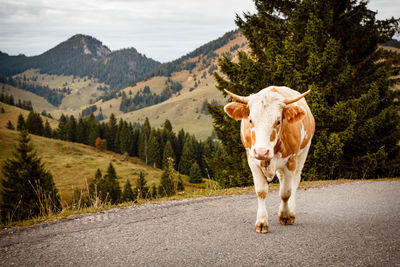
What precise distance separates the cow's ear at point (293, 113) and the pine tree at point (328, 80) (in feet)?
30.5

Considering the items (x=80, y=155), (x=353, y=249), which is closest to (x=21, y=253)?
(x=353, y=249)

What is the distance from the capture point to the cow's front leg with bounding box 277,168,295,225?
18.4ft

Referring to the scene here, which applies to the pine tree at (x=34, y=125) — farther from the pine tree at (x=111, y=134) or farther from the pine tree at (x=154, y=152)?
the pine tree at (x=154, y=152)

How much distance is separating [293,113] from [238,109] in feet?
3.25

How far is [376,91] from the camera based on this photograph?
566 inches

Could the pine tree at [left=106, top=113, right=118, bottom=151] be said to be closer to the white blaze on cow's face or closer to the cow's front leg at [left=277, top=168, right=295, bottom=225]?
the cow's front leg at [left=277, top=168, right=295, bottom=225]

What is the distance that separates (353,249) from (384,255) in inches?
16.5

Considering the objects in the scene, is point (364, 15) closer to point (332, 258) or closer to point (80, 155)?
point (332, 258)

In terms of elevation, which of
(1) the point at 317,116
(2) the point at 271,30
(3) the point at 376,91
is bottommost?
(1) the point at 317,116

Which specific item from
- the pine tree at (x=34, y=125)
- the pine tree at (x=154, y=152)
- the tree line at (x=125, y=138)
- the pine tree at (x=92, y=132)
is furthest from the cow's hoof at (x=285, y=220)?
the pine tree at (x=34, y=125)

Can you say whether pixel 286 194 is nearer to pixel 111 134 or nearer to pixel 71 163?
pixel 71 163

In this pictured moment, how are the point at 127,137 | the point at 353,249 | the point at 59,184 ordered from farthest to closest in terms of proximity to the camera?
the point at 127,137, the point at 59,184, the point at 353,249

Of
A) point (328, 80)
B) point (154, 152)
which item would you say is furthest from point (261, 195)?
point (154, 152)

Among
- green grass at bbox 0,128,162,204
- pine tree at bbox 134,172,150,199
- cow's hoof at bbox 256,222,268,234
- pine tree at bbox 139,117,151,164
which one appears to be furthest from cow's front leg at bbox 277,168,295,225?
pine tree at bbox 139,117,151,164
